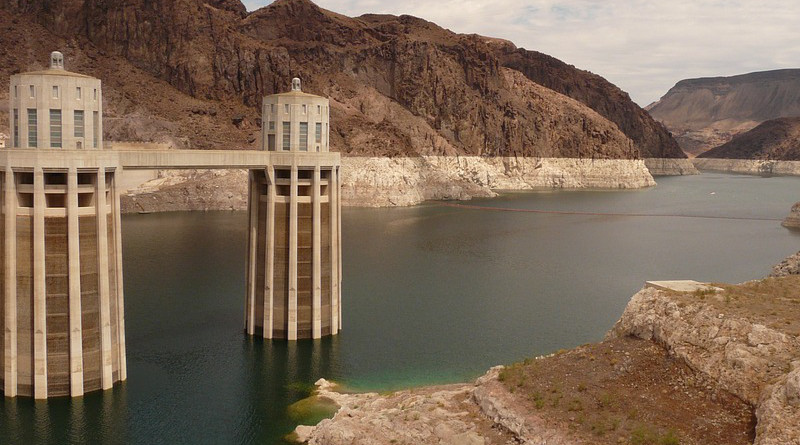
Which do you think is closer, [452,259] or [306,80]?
[452,259]

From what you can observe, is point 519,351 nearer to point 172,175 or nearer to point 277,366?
point 277,366

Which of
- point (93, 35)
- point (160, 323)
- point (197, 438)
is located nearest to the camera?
point (197, 438)

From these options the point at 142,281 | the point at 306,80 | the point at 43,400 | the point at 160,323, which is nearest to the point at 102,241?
the point at 43,400

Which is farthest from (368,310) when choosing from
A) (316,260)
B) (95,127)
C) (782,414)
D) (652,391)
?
(782,414)

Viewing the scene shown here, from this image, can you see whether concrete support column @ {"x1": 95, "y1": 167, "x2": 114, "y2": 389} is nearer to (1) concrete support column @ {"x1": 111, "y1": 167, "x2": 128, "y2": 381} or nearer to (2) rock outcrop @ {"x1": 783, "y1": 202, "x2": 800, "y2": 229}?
(1) concrete support column @ {"x1": 111, "y1": 167, "x2": 128, "y2": 381}

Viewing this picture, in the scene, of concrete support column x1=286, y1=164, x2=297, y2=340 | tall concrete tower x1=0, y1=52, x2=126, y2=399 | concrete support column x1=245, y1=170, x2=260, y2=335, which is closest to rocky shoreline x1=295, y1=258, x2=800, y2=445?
tall concrete tower x1=0, y1=52, x2=126, y2=399

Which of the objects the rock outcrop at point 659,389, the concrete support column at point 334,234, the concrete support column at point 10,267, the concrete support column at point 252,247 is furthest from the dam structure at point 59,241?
the rock outcrop at point 659,389

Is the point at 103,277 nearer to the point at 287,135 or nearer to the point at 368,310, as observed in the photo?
the point at 287,135

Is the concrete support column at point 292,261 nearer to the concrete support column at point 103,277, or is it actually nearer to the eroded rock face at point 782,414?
the concrete support column at point 103,277
